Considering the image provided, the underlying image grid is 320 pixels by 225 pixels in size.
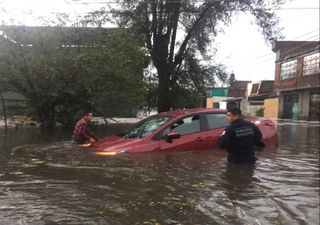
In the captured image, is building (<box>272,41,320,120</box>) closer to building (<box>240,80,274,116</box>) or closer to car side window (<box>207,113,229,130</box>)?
building (<box>240,80,274,116</box>)

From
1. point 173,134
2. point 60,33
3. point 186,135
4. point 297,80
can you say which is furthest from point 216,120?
point 297,80

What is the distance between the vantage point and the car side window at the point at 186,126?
10062 mm

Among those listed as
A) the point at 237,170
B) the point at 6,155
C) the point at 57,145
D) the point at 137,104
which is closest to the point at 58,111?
the point at 137,104

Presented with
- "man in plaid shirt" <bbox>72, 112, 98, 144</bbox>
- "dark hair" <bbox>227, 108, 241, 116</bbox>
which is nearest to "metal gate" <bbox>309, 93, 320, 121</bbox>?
"man in plaid shirt" <bbox>72, 112, 98, 144</bbox>

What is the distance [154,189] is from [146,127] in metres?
3.41

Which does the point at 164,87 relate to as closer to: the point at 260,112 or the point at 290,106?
the point at 290,106

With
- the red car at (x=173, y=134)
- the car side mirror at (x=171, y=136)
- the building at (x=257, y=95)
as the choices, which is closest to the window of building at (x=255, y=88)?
the building at (x=257, y=95)

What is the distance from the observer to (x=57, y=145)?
484 inches

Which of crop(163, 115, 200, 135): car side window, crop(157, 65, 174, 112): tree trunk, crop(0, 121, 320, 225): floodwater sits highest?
crop(157, 65, 174, 112): tree trunk

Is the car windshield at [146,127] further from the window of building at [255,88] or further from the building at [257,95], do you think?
the window of building at [255,88]

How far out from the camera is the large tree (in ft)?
74.1

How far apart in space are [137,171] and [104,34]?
10.7 meters

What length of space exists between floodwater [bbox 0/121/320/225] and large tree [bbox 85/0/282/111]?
1268 centimetres

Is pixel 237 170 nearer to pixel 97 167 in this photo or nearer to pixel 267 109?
pixel 97 167
